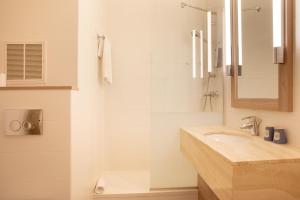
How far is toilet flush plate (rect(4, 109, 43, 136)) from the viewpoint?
59.8 inches

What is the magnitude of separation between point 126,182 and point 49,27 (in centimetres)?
175

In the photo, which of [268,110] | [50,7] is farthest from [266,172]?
[50,7]

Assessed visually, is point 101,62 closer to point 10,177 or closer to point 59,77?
point 59,77

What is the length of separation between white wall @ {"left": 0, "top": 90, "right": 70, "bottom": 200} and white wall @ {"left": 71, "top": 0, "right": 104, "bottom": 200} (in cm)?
7

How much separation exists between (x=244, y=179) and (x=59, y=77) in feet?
4.74

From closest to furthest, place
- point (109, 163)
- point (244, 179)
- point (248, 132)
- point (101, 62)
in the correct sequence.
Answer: point (244, 179)
point (248, 132)
point (101, 62)
point (109, 163)

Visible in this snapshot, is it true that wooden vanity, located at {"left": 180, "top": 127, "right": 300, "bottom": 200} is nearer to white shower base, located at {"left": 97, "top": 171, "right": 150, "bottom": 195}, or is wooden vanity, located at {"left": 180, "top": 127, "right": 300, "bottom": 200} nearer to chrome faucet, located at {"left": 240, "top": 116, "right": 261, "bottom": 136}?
chrome faucet, located at {"left": 240, "top": 116, "right": 261, "bottom": 136}

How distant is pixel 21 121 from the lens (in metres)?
1.53

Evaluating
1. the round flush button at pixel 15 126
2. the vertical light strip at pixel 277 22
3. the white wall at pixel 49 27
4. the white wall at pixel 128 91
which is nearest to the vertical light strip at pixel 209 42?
the white wall at pixel 128 91

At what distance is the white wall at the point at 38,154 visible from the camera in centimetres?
154

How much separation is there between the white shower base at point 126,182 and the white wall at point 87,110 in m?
0.15

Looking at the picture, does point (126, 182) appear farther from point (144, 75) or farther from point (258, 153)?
point (258, 153)

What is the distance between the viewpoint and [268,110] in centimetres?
151

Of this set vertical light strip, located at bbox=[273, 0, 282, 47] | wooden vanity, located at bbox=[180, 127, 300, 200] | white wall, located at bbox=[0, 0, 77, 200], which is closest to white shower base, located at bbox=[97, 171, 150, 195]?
white wall, located at bbox=[0, 0, 77, 200]
